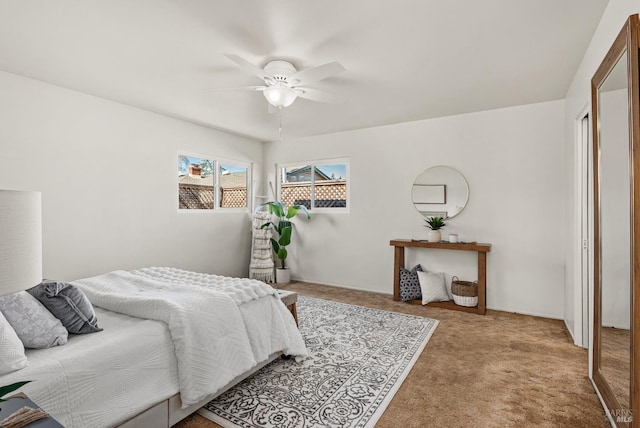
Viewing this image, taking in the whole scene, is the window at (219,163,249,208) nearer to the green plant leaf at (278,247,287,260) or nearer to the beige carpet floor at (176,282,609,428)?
the green plant leaf at (278,247,287,260)

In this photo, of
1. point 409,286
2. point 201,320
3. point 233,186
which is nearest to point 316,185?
point 233,186

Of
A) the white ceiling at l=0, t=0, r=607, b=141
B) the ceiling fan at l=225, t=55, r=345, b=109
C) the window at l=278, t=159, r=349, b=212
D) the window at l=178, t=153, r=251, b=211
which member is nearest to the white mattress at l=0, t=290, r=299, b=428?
the ceiling fan at l=225, t=55, r=345, b=109

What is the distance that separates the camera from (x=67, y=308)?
181 cm

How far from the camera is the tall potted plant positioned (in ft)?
18.0

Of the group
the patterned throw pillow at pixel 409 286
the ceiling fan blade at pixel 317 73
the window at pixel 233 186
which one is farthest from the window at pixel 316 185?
the ceiling fan blade at pixel 317 73

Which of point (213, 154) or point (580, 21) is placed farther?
point (213, 154)

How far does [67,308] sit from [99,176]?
7.89 feet

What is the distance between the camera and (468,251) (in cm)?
426

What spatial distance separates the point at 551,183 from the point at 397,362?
284 centimetres

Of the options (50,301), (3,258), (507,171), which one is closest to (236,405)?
(50,301)

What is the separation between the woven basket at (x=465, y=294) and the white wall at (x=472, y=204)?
244 millimetres

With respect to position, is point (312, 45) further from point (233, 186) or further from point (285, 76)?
point (233, 186)

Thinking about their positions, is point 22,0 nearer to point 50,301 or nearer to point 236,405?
point 50,301

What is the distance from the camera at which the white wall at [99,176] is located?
317 cm
